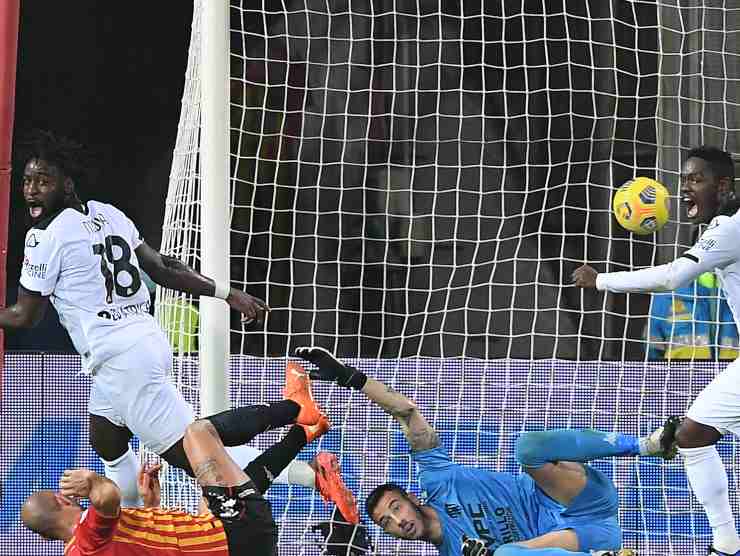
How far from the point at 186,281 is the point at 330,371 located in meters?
0.72

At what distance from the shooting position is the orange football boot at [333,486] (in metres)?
5.74

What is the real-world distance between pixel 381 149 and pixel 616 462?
2.76m

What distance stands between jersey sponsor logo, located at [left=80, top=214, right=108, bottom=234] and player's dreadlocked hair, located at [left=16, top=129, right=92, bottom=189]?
0.18 m

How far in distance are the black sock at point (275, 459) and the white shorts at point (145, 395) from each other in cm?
38

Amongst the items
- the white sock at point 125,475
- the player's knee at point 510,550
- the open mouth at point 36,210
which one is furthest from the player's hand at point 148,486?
the player's knee at point 510,550

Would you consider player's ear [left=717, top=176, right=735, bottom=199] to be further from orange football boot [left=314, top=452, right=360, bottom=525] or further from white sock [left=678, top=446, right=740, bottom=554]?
orange football boot [left=314, top=452, right=360, bottom=525]

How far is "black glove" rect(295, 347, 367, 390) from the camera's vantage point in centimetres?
571

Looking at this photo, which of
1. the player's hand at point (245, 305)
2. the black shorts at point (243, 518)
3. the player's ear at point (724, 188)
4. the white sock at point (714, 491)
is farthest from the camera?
the player's hand at point (245, 305)

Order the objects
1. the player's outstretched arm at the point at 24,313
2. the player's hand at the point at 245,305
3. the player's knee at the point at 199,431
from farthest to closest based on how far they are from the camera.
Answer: the player's hand at the point at 245,305 → the player's outstretched arm at the point at 24,313 → the player's knee at the point at 199,431

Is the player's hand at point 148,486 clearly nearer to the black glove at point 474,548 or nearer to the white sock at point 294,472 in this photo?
the white sock at point 294,472

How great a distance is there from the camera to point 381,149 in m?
8.78

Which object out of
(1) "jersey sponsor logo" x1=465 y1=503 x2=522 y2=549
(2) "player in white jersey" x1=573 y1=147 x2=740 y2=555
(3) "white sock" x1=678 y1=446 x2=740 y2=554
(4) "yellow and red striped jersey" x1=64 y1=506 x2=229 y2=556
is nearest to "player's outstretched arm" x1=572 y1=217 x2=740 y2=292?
(2) "player in white jersey" x1=573 y1=147 x2=740 y2=555

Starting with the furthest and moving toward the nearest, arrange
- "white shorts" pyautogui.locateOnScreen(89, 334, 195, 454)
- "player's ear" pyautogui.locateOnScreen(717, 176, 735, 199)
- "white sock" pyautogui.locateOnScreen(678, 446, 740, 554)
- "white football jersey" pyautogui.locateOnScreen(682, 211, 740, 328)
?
"player's ear" pyautogui.locateOnScreen(717, 176, 735, 199), "white sock" pyautogui.locateOnScreen(678, 446, 740, 554), "white football jersey" pyautogui.locateOnScreen(682, 211, 740, 328), "white shorts" pyautogui.locateOnScreen(89, 334, 195, 454)

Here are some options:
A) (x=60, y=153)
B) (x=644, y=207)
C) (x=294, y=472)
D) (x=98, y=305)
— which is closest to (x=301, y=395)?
(x=294, y=472)
